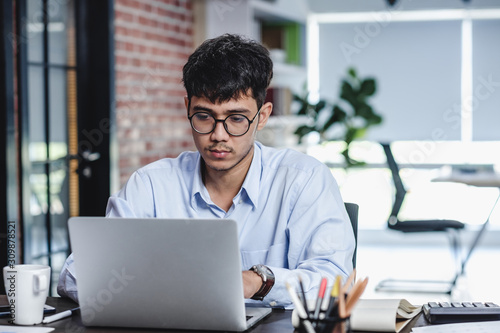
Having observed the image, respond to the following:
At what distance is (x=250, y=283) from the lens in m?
1.43

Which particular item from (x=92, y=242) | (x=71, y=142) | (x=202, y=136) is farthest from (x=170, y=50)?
(x=92, y=242)

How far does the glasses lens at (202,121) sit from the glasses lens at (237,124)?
0.13ft

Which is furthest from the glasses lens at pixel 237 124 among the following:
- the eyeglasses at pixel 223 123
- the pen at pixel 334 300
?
the pen at pixel 334 300

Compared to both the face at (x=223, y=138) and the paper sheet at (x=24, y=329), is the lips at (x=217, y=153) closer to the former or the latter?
the face at (x=223, y=138)

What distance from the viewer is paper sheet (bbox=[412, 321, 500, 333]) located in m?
1.27

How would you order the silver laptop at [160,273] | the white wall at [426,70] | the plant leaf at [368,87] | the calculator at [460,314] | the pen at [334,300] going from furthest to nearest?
the white wall at [426,70] < the plant leaf at [368,87] < the calculator at [460,314] < the silver laptop at [160,273] < the pen at [334,300]

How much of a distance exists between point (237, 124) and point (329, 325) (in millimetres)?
718

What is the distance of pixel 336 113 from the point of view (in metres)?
5.68

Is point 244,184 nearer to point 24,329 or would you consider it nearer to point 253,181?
point 253,181

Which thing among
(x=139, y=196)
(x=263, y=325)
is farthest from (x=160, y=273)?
(x=139, y=196)

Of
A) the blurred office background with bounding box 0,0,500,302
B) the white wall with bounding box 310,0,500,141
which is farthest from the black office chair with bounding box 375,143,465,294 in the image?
the white wall with bounding box 310,0,500,141

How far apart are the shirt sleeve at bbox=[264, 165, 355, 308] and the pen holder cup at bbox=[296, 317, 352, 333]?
0.37 metres

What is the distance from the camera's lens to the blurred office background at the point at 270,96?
10.9 ft

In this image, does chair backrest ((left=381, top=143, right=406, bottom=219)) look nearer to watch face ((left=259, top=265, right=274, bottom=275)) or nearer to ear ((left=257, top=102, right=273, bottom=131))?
ear ((left=257, top=102, right=273, bottom=131))
